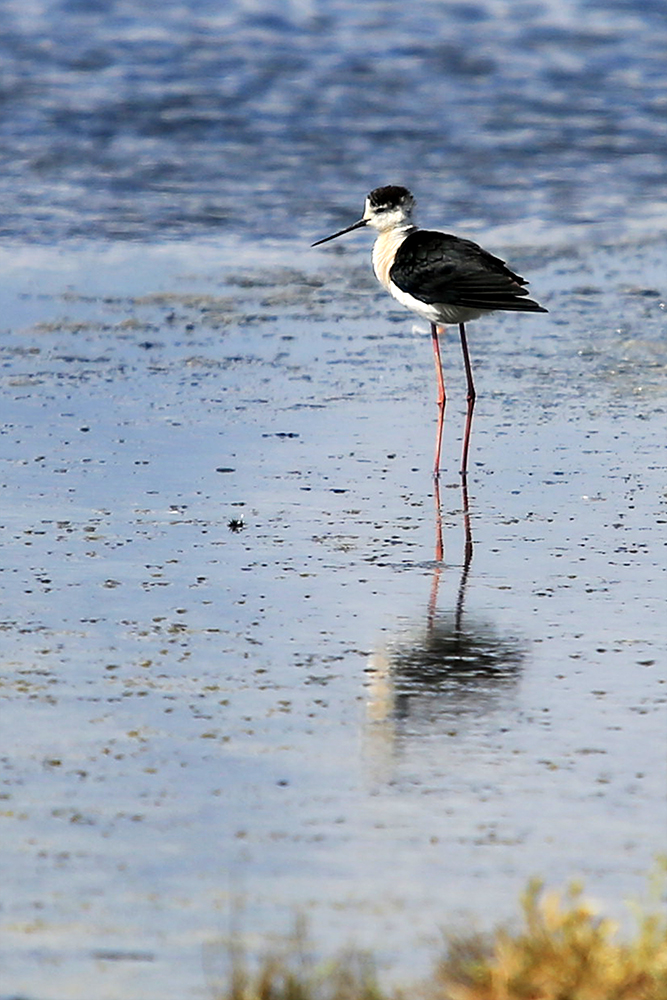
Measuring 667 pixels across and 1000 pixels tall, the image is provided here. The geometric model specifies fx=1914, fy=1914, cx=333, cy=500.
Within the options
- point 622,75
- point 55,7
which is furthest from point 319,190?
point 55,7

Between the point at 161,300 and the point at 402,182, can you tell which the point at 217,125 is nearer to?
the point at 402,182

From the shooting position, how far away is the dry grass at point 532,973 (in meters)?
3.22

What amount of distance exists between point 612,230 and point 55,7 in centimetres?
902

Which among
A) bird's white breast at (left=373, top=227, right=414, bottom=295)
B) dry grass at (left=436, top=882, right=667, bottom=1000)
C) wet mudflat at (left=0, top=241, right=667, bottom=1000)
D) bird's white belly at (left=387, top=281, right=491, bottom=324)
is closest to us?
dry grass at (left=436, top=882, right=667, bottom=1000)

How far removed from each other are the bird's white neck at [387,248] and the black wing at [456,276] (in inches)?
6.9

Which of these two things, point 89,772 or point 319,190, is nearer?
point 89,772

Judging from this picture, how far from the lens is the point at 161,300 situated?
11.0 metres

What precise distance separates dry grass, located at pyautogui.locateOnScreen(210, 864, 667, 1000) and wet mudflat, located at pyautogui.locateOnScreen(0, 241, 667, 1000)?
127 millimetres

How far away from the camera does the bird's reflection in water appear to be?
473 centimetres

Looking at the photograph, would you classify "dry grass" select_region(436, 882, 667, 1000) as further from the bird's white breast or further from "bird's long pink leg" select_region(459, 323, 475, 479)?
the bird's white breast

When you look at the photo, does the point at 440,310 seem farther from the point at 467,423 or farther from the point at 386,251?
the point at 467,423

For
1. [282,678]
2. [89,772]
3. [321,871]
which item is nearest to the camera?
[321,871]

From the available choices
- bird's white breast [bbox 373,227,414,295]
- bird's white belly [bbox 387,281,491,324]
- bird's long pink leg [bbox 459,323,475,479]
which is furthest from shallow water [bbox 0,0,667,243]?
bird's long pink leg [bbox 459,323,475,479]

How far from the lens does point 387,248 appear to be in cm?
938
